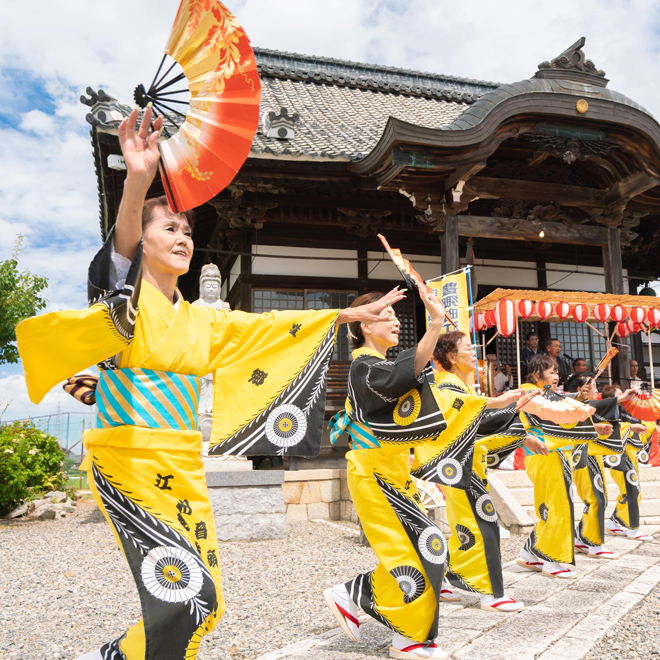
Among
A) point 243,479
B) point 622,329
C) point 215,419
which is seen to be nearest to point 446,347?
point 215,419

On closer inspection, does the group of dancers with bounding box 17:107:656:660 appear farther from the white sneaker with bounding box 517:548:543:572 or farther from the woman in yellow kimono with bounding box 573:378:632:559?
the woman in yellow kimono with bounding box 573:378:632:559

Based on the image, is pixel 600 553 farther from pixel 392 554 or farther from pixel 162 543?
pixel 162 543

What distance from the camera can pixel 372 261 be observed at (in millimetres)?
10688

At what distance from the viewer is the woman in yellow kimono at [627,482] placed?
712 centimetres

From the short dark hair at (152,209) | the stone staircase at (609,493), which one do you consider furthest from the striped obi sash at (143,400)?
the stone staircase at (609,493)

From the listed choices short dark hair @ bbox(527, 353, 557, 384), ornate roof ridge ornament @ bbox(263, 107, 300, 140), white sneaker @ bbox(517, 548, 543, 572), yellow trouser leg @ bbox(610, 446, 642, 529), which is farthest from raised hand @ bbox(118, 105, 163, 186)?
ornate roof ridge ornament @ bbox(263, 107, 300, 140)

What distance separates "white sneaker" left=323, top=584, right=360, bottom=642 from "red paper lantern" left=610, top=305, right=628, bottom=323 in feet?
25.3

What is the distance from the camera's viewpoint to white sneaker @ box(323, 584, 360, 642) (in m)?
3.30

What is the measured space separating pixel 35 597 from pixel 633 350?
38.4ft

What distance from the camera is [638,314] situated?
9.66 m

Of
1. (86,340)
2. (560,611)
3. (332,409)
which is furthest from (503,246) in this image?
(86,340)

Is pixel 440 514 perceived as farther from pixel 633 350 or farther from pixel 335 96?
pixel 335 96

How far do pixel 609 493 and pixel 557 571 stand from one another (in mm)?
3859

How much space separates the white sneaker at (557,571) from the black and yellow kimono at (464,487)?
1.27m
